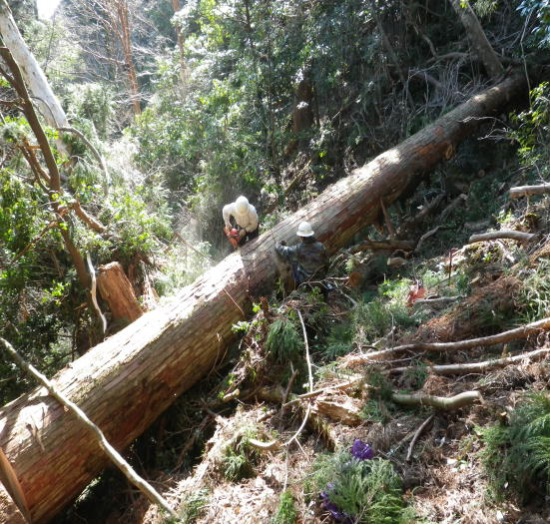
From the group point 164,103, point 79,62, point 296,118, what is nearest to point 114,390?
point 296,118

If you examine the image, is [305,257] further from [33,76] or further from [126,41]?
[126,41]

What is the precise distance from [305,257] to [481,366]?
3066 millimetres

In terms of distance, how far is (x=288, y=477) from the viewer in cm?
433

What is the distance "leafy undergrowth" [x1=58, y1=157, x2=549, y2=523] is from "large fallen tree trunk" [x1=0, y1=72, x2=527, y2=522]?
15.2 inches

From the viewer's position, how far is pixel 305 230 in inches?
281

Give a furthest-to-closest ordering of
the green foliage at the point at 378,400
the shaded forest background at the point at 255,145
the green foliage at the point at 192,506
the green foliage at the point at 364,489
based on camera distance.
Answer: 1. the shaded forest background at the point at 255,145
2. the green foliage at the point at 378,400
3. the green foliage at the point at 192,506
4. the green foliage at the point at 364,489

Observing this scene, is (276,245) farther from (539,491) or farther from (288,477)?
(539,491)

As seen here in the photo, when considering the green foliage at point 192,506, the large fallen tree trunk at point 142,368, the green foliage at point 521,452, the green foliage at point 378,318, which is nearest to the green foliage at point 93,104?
the large fallen tree trunk at point 142,368

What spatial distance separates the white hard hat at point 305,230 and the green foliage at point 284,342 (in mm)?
1512

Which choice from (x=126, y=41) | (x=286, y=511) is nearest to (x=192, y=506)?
(x=286, y=511)

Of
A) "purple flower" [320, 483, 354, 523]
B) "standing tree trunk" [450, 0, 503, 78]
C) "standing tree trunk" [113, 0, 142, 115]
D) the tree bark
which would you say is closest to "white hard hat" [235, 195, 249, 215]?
the tree bark

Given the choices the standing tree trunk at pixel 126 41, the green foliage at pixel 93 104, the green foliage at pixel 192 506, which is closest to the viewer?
the green foliage at pixel 192 506

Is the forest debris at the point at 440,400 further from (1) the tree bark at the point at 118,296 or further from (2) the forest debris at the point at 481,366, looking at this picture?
(1) the tree bark at the point at 118,296

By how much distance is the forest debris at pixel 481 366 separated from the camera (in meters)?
4.09
